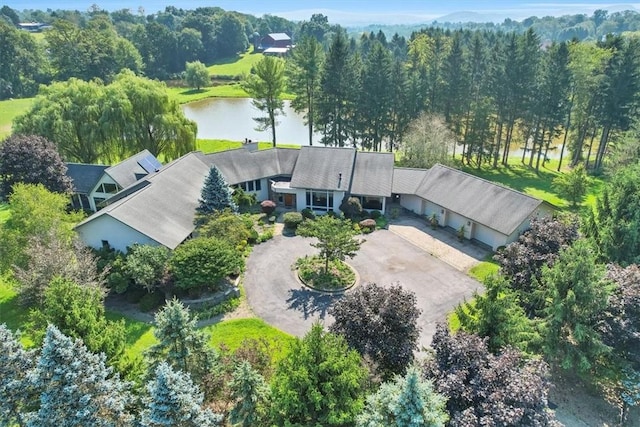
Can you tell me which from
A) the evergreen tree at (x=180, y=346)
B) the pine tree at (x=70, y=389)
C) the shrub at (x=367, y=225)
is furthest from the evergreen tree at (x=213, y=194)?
the pine tree at (x=70, y=389)

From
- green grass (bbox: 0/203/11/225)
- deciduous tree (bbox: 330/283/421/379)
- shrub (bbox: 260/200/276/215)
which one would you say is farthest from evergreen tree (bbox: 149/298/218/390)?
green grass (bbox: 0/203/11/225)

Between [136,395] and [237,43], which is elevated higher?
[237,43]

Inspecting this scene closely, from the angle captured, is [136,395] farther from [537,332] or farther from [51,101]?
[51,101]

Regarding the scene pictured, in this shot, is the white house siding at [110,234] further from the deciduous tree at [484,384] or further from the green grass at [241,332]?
the deciduous tree at [484,384]

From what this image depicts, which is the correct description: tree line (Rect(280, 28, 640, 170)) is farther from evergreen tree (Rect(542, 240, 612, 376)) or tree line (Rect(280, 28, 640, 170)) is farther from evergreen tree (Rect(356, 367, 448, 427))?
evergreen tree (Rect(356, 367, 448, 427))

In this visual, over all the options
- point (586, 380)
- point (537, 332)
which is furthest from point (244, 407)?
point (586, 380)

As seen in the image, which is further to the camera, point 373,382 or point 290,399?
point 373,382
